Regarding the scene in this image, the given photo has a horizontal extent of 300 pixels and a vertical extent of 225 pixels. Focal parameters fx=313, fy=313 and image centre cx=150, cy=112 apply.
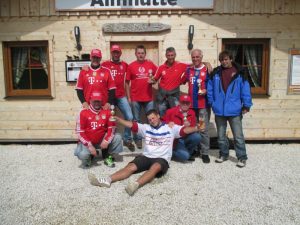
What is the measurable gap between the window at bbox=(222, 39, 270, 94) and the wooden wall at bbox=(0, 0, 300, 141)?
0.16 metres

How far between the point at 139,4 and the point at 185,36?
113 cm

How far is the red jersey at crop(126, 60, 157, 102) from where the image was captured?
230 inches

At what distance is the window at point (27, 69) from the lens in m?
6.62

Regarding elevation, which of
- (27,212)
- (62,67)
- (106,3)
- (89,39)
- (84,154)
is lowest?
(27,212)

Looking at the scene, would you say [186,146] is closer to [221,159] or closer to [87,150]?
[221,159]

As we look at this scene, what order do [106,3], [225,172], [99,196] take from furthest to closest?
[106,3] → [225,172] → [99,196]

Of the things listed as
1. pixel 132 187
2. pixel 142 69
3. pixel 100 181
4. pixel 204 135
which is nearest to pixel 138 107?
pixel 142 69

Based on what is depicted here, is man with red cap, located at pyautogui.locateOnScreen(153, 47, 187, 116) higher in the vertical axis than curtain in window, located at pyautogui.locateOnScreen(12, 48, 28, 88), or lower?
lower

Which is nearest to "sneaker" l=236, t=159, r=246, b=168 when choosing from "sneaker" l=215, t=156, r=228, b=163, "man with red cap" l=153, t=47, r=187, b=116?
"sneaker" l=215, t=156, r=228, b=163

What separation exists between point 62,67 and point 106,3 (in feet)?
5.23

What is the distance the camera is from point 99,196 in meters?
4.03

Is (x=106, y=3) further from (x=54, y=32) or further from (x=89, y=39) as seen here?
(x=54, y=32)

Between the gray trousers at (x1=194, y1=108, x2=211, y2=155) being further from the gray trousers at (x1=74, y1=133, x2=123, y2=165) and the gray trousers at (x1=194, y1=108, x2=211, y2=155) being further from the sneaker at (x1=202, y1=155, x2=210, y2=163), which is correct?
the gray trousers at (x1=74, y1=133, x2=123, y2=165)

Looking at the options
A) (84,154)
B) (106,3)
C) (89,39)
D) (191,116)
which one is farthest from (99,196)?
(106,3)
